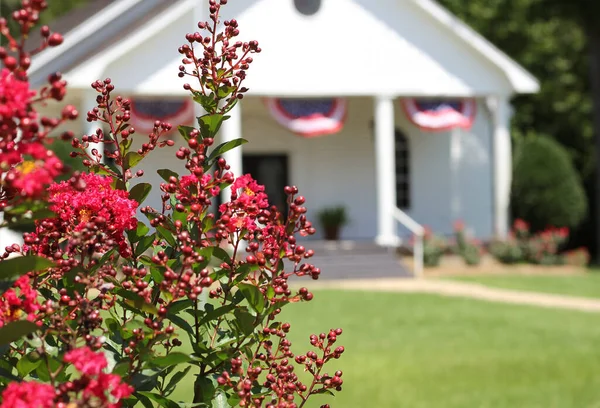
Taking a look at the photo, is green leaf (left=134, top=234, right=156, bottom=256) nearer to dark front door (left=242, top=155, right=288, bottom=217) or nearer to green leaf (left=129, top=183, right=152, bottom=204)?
green leaf (left=129, top=183, right=152, bottom=204)

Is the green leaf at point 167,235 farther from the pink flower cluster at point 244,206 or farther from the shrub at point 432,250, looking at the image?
the shrub at point 432,250

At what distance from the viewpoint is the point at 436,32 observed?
22234 millimetres

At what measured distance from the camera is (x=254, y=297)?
2109mm

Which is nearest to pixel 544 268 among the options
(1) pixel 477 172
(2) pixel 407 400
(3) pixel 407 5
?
(1) pixel 477 172

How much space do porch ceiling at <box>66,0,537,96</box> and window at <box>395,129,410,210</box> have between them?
339 centimetres

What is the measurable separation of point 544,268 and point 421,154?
184 inches

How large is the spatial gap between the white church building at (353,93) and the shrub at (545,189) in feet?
2.34

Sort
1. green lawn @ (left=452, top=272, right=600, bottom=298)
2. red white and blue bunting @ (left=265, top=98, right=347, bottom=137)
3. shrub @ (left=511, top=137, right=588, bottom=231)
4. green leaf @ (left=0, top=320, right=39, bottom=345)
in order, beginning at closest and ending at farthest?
green leaf @ (left=0, top=320, right=39, bottom=345) → green lawn @ (left=452, top=272, right=600, bottom=298) → red white and blue bunting @ (left=265, top=98, right=347, bottom=137) → shrub @ (left=511, top=137, right=588, bottom=231)

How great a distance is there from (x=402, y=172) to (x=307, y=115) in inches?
213

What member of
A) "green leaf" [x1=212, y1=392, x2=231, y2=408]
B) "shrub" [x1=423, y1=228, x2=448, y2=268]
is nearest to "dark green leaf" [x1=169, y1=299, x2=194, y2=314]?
"green leaf" [x1=212, y1=392, x2=231, y2=408]

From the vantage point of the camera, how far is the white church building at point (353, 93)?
2022 centimetres

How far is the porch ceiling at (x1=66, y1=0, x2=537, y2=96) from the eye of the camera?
20.2 meters

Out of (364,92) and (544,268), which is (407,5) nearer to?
(364,92)

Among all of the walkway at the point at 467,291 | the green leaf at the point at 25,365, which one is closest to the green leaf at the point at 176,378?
the green leaf at the point at 25,365
